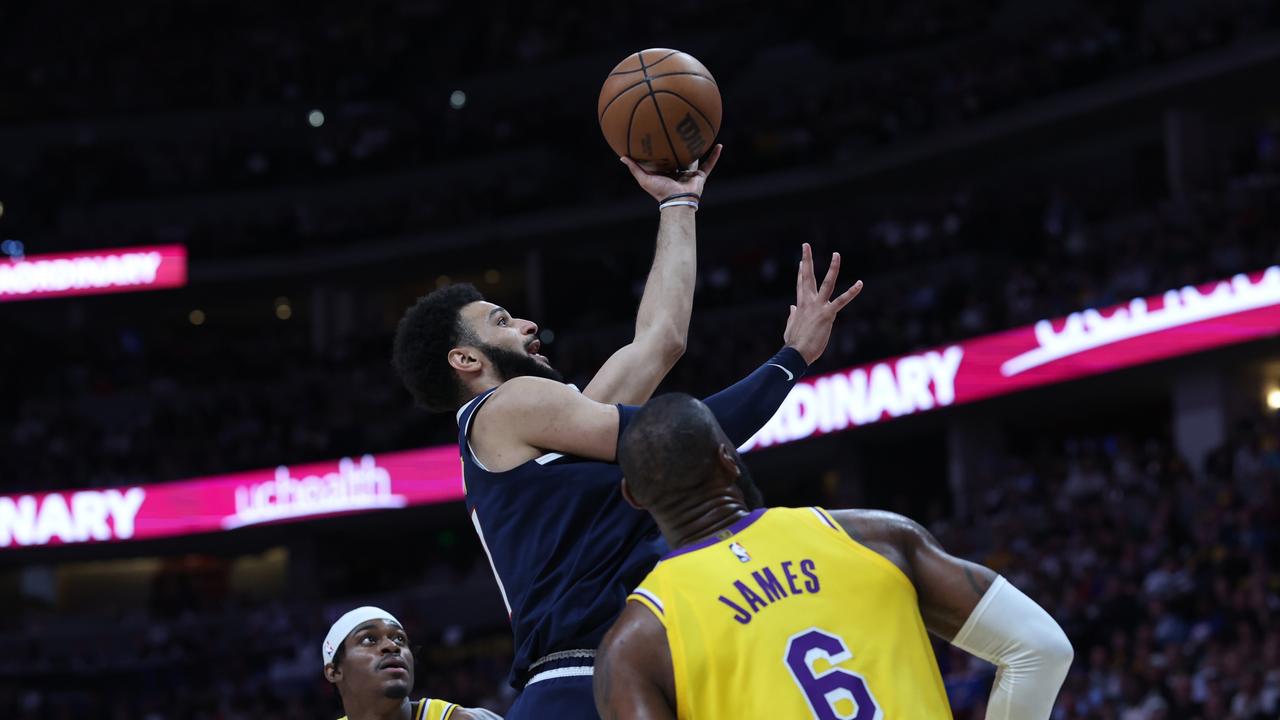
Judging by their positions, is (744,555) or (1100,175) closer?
(744,555)

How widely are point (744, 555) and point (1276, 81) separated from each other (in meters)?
19.9

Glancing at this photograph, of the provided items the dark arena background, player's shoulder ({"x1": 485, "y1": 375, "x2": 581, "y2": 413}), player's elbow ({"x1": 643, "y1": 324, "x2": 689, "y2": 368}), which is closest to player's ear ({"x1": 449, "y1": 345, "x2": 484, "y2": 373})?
player's shoulder ({"x1": 485, "y1": 375, "x2": 581, "y2": 413})

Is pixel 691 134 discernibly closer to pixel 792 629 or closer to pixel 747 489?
pixel 747 489

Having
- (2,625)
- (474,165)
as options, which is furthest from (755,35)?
(2,625)

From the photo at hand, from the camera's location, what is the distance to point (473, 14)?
3275 cm

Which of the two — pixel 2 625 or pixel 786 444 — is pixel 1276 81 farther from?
pixel 2 625

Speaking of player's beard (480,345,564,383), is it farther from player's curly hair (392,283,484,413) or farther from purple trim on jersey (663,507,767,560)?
purple trim on jersey (663,507,767,560)

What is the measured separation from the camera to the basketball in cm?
436

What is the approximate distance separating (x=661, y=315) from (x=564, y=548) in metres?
0.76

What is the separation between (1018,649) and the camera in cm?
286

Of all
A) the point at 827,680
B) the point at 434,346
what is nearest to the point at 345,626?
the point at 434,346

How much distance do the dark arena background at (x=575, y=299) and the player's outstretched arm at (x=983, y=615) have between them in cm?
961

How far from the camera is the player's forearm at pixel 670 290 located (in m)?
4.01

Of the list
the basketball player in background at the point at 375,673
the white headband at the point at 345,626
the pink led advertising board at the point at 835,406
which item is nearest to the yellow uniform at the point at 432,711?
the basketball player in background at the point at 375,673
